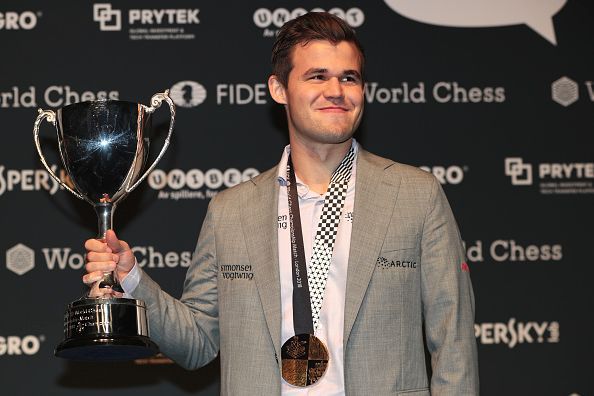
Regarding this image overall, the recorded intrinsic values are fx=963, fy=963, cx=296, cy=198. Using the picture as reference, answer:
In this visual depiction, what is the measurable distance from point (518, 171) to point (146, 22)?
6.11 feet

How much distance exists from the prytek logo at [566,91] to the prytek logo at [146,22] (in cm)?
171

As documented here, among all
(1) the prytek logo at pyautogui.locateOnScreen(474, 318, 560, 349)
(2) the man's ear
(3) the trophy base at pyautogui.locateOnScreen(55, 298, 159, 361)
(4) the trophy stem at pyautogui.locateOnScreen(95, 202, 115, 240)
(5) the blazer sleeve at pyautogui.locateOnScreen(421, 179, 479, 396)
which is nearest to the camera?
(5) the blazer sleeve at pyautogui.locateOnScreen(421, 179, 479, 396)

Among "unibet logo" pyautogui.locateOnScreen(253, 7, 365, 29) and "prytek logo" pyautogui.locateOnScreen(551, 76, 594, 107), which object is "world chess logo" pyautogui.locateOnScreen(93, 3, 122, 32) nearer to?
"unibet logo" pyautogui.locateOnScreen(253, 7, 365, 29)

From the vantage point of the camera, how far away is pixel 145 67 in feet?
14.6

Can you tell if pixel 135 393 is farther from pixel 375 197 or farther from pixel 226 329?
pixel 375 197

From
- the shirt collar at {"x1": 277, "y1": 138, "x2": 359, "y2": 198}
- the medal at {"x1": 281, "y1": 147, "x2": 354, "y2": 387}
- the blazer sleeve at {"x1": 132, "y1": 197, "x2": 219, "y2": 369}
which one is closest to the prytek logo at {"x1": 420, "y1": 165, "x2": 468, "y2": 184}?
the shirt collar at {"x1": 277, "y1": 138, "x2": 359, "y2": 198}

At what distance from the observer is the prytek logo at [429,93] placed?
177 inches

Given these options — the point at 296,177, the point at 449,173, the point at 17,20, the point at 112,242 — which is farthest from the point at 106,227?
the point at 449,173

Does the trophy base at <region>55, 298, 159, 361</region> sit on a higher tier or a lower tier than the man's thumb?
lower

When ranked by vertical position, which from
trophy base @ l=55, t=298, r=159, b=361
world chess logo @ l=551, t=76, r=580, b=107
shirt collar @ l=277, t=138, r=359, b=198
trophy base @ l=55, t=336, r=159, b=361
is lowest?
trophy base @ l=55, t=336, r=159, b=361

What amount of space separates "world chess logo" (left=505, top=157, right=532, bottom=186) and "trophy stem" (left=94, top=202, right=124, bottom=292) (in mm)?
2035

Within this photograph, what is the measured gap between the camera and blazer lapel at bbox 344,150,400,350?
2939mm

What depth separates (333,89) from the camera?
3.21 m

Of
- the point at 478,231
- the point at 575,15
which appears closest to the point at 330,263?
the point at 478,231
